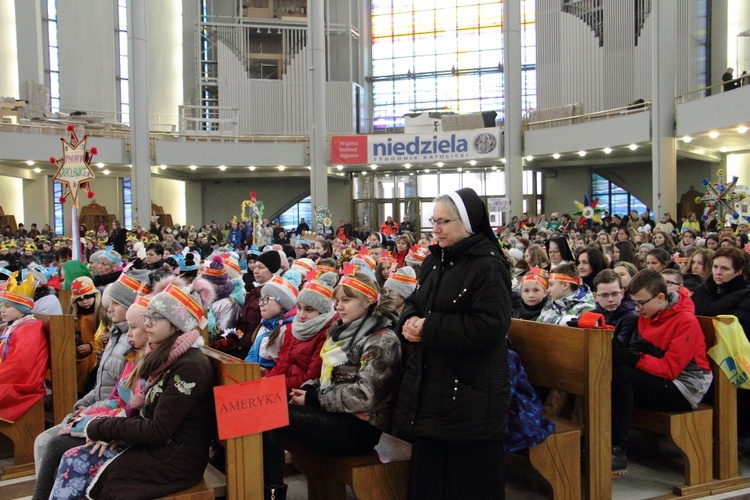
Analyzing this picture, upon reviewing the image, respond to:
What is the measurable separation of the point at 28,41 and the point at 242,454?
26163mm

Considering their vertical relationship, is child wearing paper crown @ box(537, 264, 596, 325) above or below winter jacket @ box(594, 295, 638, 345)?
above

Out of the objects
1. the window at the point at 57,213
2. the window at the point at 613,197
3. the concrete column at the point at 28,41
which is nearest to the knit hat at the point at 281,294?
the window at the point at 613,197

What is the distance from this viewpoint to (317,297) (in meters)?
3.88

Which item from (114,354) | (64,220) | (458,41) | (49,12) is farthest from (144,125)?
(114,354)

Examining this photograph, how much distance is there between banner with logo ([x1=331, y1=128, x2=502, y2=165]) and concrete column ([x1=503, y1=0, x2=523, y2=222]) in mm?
460

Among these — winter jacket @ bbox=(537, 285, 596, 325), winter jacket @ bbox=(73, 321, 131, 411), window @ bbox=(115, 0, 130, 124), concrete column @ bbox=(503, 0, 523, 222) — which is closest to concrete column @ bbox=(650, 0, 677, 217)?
concrete column @ bbox=(503, 0, 523, 222)

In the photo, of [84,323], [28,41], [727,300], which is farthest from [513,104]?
[84,323]

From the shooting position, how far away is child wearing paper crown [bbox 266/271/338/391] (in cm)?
379

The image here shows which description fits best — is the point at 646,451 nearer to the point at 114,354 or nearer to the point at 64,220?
the point at 114,354

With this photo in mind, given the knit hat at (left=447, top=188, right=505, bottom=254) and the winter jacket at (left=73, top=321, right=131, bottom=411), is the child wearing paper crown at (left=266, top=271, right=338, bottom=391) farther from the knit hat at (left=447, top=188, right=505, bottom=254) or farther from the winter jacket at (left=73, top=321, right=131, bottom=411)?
the knit hat at (left=447, top=188, right=505, bottom=254)

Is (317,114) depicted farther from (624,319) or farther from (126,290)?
(624,319)

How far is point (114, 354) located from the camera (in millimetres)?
4004

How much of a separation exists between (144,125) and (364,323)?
21284 mm

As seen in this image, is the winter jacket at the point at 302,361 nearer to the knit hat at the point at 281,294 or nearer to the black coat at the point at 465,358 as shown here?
the knit hat at the point at 281,294
